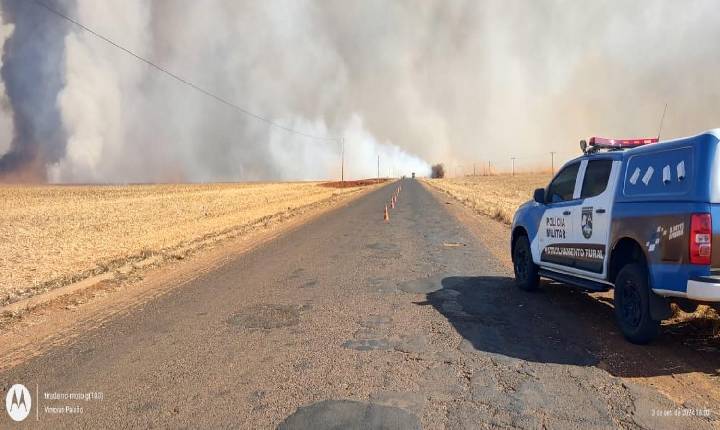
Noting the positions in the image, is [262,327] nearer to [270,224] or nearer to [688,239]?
[688,239]

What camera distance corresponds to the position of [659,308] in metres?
5.33

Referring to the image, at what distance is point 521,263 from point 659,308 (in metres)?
3.47

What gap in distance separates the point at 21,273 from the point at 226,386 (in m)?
8.64

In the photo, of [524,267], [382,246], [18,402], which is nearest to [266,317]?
[18,402]

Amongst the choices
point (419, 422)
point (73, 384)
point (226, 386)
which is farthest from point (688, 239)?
point (73, 384)

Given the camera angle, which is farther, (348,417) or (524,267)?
(524,267)

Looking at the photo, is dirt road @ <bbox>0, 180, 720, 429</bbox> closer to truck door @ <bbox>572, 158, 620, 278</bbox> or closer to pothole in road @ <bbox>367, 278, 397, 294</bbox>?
pothole in road @ <bbox>367, 278, 397, 294</bbox>

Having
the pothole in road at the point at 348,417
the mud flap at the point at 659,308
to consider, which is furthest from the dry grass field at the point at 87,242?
the mud flap at the point at 659,308

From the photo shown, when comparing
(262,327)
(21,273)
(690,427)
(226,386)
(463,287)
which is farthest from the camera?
(21,273)

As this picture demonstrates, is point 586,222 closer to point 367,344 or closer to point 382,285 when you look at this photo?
point 367,344

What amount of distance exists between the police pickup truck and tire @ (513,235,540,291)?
35mm

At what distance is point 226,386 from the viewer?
15.1ft

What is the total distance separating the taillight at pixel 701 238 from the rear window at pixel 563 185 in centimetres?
270

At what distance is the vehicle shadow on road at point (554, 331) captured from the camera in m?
5.14
